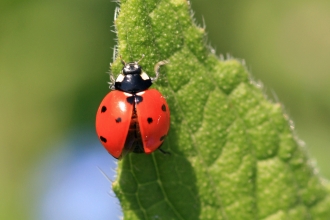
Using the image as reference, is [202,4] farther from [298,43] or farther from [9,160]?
[9,160]

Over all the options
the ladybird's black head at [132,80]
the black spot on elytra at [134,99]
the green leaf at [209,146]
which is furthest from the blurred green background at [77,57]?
the green leaf at [209,146]

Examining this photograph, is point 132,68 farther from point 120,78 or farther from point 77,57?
point 77,57

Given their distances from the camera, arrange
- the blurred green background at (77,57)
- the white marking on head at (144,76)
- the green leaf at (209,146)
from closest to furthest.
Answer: the green leaf at (209,146) < the white marking on head at (144,76) < the blurred green background at (77,57)

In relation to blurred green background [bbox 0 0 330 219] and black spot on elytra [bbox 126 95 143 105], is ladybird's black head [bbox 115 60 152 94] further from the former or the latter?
blurred green background [bbox 0 0 330 219]

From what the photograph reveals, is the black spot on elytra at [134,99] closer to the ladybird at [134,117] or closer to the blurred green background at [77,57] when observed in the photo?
the ladybird at [134,117]

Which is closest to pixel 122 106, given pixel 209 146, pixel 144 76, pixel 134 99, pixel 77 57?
pixel 134 99

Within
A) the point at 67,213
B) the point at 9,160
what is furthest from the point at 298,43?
the point at 9,160
